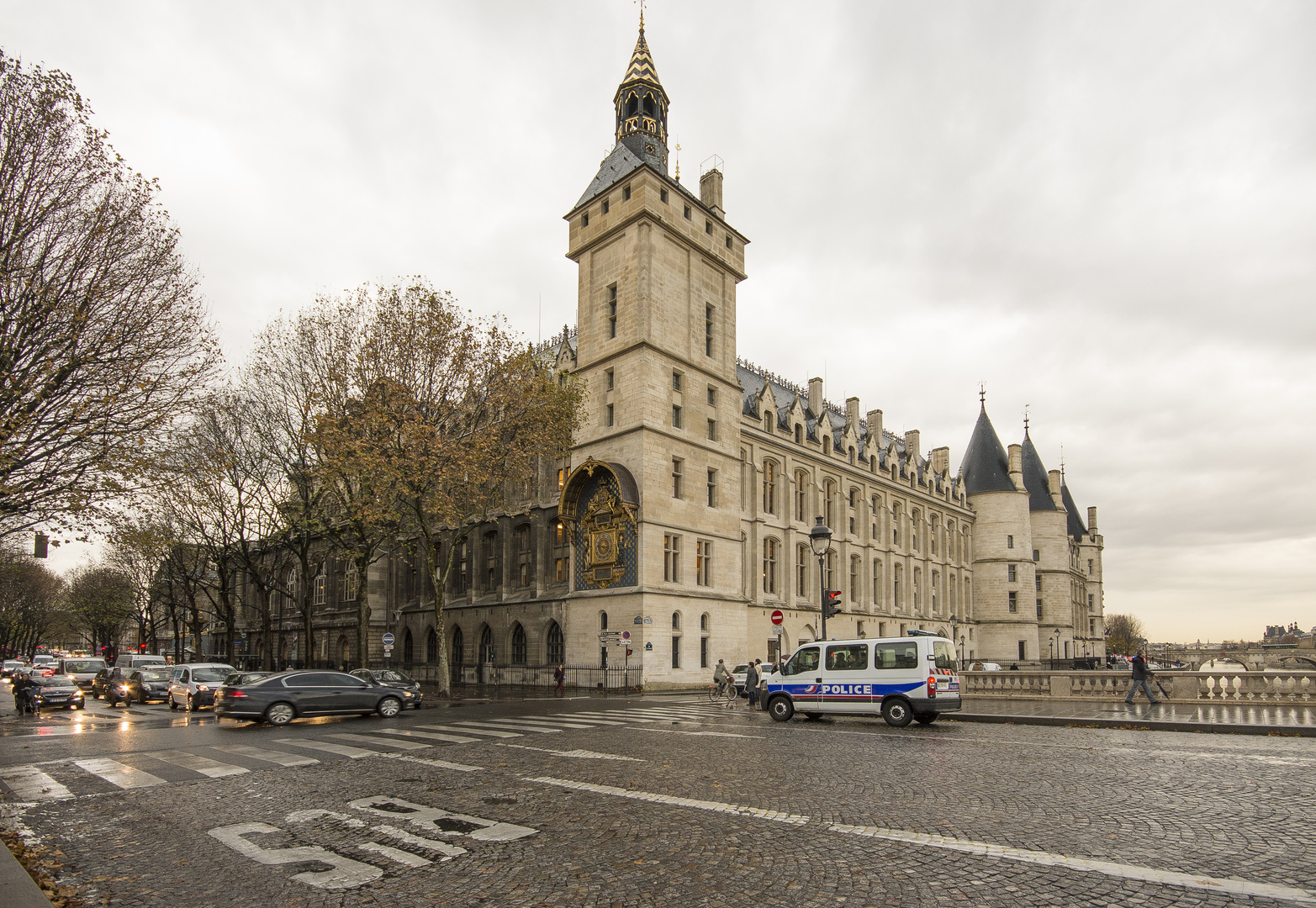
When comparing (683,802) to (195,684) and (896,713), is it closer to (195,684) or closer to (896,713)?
(896,713)

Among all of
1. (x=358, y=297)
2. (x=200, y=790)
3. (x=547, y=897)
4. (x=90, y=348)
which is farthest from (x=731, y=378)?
(x=547, y=897)

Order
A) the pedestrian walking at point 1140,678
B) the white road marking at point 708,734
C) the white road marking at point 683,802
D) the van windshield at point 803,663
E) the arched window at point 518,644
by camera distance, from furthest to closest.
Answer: the arched window at point 518,644
the pedestrian walking at point 1140,678
the van windshield at point 803,663
the white road marking at point 708,734
the white road marking at point 683,802

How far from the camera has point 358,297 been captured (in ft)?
105

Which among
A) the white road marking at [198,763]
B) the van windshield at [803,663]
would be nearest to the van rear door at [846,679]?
the van windshield at [803,663]

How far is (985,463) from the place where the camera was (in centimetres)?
7844

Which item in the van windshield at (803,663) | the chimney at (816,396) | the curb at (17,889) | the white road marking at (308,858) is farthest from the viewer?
the chimney at (816,396)

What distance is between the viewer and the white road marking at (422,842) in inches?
296

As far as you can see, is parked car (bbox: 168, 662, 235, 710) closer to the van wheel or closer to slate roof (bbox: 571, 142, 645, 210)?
the van wheel

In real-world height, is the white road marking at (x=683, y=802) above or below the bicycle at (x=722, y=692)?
above

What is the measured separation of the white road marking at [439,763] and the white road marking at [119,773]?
3.56m

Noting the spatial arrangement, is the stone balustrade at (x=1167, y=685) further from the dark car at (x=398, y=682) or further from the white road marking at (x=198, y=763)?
the white road marking at (x=198, y=763)

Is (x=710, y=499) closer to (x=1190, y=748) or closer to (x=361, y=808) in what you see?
(x=1190, y=748)

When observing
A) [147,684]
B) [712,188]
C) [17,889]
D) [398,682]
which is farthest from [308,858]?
[712,188]

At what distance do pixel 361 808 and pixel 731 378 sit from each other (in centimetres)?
3631
